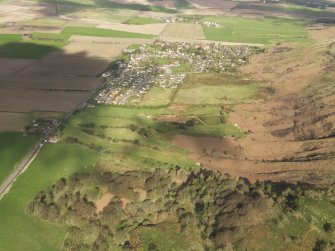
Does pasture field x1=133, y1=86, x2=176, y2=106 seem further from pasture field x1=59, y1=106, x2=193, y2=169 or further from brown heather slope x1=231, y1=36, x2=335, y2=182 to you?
brown heather slope x1=231, y1=36, x2=335, y2=182

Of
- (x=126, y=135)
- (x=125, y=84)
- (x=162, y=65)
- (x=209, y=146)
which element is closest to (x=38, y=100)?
(x=125, y=84)

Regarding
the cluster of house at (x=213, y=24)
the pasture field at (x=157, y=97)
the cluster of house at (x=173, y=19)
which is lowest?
the cluster of house at (x=173, y=19)

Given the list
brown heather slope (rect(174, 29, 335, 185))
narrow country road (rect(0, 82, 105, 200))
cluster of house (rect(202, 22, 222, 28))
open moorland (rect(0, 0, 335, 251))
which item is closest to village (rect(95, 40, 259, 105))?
open moorland (rect(0, 0, 335, 251))

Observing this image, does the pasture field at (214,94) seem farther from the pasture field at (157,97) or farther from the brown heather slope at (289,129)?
the brown heather slope at (289,129)

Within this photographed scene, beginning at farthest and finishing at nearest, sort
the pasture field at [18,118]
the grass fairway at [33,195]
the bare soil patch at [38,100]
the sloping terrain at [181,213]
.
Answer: the bare soil patch at [38,100], the pasture field at [18,118], the sloping terrain at [181,213], the grass fairway at [33,195]

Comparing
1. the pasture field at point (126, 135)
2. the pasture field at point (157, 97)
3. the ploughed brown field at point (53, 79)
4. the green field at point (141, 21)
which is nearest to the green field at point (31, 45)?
the ploughed brown field at point (53, 79)

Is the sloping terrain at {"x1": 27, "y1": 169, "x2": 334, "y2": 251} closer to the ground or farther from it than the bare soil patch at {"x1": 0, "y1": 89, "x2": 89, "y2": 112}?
farther from it

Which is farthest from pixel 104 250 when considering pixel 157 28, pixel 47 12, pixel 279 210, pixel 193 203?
pixel 47 12
